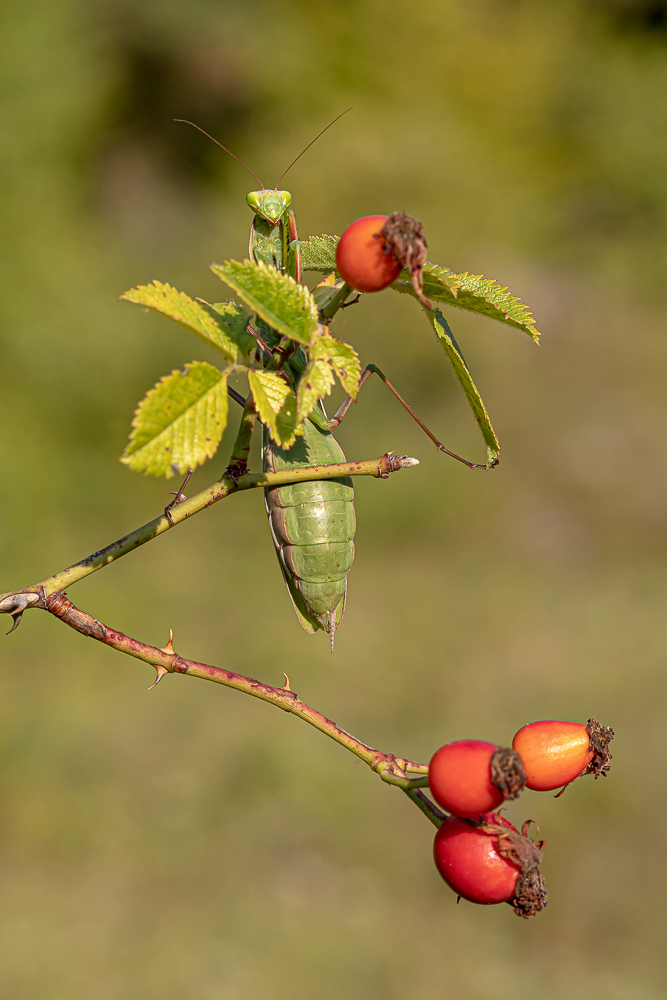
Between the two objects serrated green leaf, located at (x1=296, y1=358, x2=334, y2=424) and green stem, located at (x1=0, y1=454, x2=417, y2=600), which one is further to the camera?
green stem, located at (x1=0, y1=454, x2=417, y2=600)

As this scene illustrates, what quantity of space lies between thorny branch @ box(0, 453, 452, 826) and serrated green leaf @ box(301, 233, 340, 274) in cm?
42

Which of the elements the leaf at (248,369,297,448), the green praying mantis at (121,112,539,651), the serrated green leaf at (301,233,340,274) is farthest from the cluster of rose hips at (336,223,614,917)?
the serrated green leaf at (301,233,340,274)

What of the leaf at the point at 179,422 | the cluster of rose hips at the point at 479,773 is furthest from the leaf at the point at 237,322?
the cluster of rose hips at the point at 479,773

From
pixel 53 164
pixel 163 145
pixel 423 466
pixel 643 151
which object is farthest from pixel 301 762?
pixel 643 151

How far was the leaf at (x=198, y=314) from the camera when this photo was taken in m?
1.24

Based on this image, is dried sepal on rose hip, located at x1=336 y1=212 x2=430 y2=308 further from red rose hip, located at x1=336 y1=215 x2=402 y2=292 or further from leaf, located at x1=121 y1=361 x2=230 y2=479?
leaf, located at x1=121 y1=361 x2=230 y2=479

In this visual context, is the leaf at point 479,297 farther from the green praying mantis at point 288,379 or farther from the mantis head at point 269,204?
the mantis head at point 269,204

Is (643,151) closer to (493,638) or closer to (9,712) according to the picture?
(493,638)

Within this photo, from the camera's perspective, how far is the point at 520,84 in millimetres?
9797

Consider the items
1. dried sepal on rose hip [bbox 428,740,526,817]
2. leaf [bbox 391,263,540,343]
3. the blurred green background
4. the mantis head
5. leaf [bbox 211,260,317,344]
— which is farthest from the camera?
the blurred green background

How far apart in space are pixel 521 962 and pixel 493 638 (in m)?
2.58

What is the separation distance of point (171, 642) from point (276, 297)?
62cm

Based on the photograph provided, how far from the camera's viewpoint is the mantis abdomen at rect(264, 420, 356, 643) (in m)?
1.72

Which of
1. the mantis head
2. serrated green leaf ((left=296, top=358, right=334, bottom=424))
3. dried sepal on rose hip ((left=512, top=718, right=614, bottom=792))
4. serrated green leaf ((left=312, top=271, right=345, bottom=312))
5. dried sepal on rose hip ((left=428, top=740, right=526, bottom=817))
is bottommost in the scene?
dried sepal on rose hip ((left=428, top=740, right=526, bottom=817))
